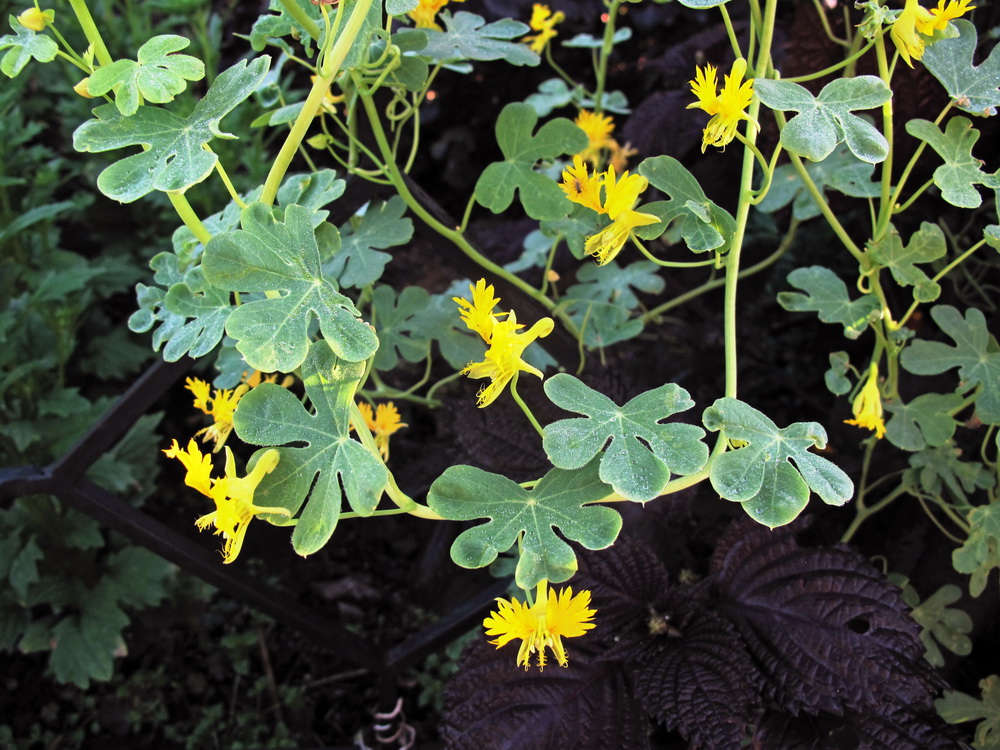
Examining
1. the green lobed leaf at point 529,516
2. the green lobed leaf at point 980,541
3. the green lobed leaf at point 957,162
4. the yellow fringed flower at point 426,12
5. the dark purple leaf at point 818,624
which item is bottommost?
the dark purple leaf at point 818,624

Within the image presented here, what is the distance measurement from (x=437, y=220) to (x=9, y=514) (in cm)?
103

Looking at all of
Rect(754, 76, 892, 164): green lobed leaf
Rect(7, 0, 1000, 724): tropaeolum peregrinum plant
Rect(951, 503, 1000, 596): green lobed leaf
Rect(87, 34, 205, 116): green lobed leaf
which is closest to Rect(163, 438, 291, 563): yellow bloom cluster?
Rect(7, 0, 1000, 724): tropaeolum peregrinum plant

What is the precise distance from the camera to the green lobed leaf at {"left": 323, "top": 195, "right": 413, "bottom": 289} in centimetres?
96

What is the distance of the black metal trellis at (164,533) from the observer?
101cm

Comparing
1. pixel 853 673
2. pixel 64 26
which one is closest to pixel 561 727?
pixel 853 673

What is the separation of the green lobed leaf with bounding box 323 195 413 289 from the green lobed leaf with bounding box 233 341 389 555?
29 centimetres

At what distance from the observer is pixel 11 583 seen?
137 cm

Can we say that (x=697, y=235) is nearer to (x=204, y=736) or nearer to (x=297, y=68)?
(x=204, y=736)

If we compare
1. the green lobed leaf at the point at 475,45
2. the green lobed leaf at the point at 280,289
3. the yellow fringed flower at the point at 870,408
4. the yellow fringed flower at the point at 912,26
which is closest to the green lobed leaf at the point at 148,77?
the green lobed leaf at the point at 280,289

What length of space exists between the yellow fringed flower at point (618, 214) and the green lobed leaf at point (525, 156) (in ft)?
0.56

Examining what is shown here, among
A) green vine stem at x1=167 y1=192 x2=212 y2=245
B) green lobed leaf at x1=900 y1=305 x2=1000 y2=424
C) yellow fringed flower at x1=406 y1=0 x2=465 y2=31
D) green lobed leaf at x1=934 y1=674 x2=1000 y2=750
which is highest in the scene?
yellow fringed flower at x1=406 y1=0 x2=465 y2=31

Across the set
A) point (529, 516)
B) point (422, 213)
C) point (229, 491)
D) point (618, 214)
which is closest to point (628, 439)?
point (529, 516)

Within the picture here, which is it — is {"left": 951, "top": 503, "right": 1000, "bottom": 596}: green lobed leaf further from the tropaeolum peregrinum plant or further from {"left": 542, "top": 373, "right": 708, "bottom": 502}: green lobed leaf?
{"left": 542, "top": 373, "right": 708, "bottom": 502}: green lobed leaf

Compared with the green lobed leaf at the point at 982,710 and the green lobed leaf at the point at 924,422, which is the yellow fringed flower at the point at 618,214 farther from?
the green lobed leaf at the point at 982,710
